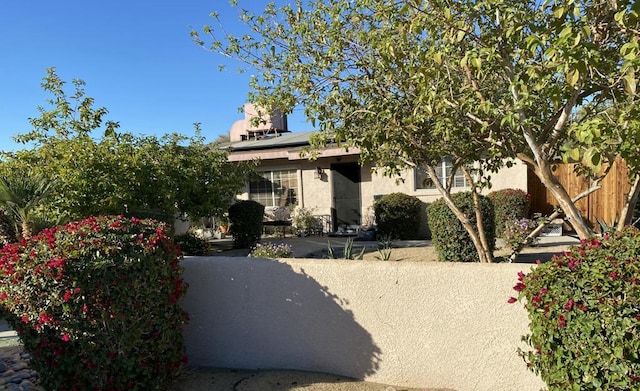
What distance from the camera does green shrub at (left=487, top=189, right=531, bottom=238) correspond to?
11062mm

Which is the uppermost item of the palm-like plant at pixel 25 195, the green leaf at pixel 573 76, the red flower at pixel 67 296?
the green leaf at pixel 573 76

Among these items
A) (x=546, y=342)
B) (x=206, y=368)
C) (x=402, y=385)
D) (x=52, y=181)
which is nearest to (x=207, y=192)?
(x=52, y=181)

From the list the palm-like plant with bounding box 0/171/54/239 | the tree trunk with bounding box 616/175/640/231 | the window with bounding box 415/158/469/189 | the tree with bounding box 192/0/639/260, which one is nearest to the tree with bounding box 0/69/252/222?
the palm-like plant with bounding box 0/171/54/239

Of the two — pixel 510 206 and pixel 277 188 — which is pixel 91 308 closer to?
pixel 510 206

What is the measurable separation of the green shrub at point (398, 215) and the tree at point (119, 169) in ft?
12.9

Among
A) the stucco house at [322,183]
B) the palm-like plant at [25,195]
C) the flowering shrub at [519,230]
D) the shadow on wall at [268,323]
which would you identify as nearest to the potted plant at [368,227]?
the stucco house at [322,183]

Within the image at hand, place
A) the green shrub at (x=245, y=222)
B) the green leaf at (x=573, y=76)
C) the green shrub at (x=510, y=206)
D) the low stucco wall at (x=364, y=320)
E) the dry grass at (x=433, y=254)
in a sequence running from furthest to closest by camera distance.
Answer: the green shrub at (x=245, y=222) < the green shrub at (x=510, y=206) < the dry grass at (x=433, y=254) < the low stucco wall at (x=364, y=320) < the green leaf at (x=573, y=76)

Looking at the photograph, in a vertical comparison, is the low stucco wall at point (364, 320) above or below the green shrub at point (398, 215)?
below

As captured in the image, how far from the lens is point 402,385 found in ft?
13.4

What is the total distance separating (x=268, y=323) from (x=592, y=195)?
10.7 metres

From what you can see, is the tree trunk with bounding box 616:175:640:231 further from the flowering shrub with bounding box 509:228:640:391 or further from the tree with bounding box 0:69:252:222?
the tree with bounding box 0:69:252:222

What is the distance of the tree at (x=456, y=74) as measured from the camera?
335 cm

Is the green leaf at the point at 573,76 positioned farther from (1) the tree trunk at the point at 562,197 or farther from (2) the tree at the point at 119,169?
(2) the tree at the point at 119,169

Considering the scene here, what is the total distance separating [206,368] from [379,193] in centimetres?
967
